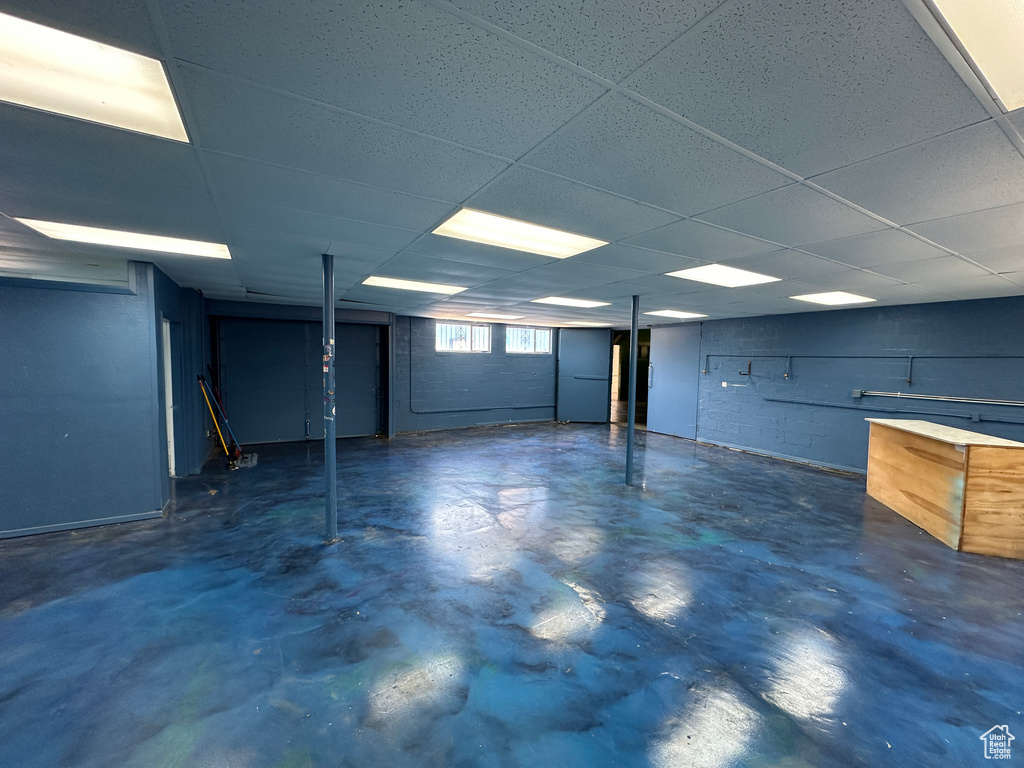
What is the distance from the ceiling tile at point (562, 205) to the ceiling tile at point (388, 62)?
1.65 ft

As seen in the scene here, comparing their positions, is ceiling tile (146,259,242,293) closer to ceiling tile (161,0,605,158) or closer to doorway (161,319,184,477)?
doorway (161,319,184,477)

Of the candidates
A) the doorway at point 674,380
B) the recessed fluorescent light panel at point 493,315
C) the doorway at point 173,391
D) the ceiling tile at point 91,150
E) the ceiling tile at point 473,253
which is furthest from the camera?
the doorway at point 674,380

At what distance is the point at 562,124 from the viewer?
154 centimetres

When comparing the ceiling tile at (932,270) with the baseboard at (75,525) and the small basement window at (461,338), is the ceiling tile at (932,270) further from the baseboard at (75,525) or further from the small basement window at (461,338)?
the small basement window at (461,338)

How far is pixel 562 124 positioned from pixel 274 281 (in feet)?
15.5

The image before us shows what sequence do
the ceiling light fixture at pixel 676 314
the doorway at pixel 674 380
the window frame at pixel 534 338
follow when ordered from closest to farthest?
the ceiling light fixture at pixel 676 314
the doorway at pixel 674 380
the window frame at pixel 534 338

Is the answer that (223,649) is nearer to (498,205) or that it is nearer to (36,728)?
(36,728)

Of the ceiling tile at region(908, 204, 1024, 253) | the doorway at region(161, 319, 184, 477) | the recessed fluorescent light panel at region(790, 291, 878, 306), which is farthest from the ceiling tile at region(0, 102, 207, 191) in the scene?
the recessed fluorescent light panel at region(790, 291, 878, 306)

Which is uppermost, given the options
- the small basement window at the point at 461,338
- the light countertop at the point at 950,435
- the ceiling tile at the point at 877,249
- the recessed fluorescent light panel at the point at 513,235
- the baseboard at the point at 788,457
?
the recessed fluorescent light panel at the point at 513,235

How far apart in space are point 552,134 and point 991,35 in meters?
1.24

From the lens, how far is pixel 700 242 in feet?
9.80

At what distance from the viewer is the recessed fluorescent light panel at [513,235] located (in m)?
2.70

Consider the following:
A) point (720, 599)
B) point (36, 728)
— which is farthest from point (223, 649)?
point (720, 599)

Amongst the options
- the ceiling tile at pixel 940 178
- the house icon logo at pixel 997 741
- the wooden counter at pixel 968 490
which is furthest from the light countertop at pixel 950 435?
the house icon logo at pixel 997 741
